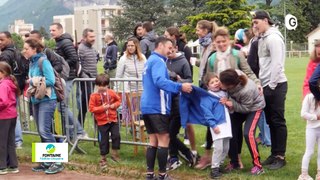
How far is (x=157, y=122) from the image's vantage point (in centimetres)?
666

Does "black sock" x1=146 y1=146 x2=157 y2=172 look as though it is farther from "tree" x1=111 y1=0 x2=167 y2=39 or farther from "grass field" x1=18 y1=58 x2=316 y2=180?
"tree" x1=111 y1=0 x2=167 y2=39

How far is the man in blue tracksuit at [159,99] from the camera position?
6531mm

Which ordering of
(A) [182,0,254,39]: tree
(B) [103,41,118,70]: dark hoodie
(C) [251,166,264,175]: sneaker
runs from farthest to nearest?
1. (A) [182,0,254,39]: tree
2. (B) [103,41,118,70]: dark hoodie
3. (C) [251,166,264,175]: sneaker

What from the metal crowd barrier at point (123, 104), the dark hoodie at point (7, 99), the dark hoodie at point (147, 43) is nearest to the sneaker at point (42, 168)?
the metal crowd barrier at point (123, 104)

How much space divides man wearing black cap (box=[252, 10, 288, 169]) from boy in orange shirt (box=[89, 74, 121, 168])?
6.94 feet

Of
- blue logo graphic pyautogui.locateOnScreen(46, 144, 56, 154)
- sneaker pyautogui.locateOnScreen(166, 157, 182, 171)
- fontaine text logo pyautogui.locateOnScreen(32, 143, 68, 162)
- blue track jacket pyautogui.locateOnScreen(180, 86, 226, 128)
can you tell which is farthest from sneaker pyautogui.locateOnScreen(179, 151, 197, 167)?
blue logo graphic pyautogui.locateOnScreen(46, 144, 56, 154)

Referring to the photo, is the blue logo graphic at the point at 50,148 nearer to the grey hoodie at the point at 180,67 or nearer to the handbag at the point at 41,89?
the handbag at the point at 41,89

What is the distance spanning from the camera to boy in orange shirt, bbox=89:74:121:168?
7.59 metres

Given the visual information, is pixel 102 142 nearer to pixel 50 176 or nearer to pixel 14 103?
pixel 50 176

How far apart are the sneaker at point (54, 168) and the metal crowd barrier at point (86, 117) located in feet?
2.47

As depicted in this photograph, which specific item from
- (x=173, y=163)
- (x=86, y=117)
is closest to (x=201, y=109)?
(x=173, y=163)

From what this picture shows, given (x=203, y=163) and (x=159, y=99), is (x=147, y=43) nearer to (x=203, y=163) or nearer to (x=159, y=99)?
(x=203, y=163)

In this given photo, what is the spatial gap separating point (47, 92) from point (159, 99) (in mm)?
1811

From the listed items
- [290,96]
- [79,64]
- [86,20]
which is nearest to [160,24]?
[290,96]
